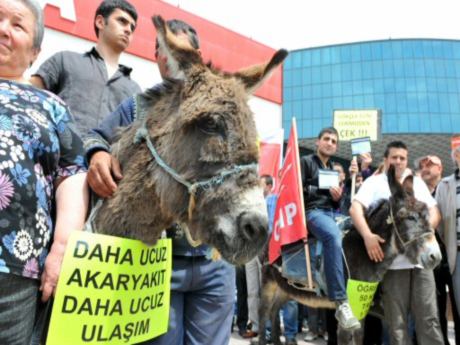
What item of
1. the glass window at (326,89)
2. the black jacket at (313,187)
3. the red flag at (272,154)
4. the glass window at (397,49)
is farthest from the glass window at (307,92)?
the black jacket at (313,187)

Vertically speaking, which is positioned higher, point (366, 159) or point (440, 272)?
point (366, 159)

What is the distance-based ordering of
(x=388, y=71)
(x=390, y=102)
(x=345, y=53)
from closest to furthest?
(x=390, y=102), (x=388, y=71), (x=345, y=53)

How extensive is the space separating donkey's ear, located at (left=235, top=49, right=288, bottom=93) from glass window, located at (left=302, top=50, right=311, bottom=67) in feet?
145

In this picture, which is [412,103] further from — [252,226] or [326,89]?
[252,226]

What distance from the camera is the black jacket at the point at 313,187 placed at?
233 inches

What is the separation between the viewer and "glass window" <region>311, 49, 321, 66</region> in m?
44.7

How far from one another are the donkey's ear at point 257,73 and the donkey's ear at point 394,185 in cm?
396

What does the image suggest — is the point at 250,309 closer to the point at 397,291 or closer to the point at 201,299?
the point at 397,291

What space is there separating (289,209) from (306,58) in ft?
136

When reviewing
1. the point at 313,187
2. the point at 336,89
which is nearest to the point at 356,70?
the point at 336,89

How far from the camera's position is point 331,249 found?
5.55m

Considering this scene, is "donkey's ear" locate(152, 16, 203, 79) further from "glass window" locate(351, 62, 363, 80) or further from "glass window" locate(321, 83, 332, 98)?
"glass window" locate(351, 62, 363, 80)

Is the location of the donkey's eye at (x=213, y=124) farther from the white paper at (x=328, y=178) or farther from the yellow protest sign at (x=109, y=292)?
the white paper at (x=328, y=178)

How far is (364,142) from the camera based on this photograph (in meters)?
8.05
